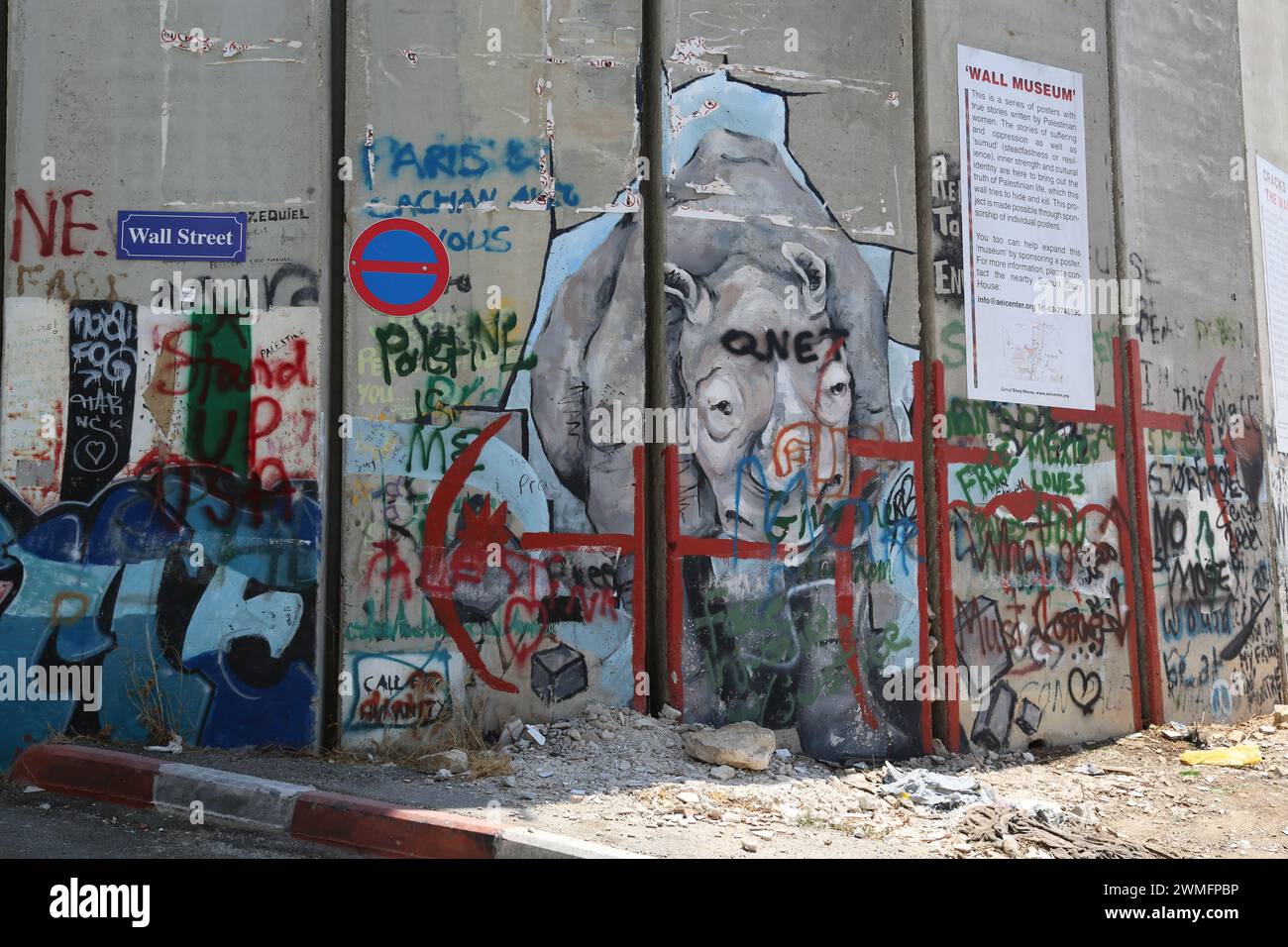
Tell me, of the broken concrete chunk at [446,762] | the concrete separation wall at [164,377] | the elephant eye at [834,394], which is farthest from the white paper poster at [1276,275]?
the concrete separation wall at [164,377]

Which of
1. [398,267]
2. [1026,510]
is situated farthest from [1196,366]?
[398,267]

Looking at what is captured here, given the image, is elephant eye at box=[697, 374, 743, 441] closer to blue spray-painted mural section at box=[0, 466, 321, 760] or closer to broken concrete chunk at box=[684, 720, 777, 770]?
broken concrete chunk at box=[684, 720, 777, 770]

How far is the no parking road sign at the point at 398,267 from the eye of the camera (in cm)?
757

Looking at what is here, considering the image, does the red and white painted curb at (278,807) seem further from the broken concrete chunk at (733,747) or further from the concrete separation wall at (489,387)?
the broken concrete chunk at (733,747)

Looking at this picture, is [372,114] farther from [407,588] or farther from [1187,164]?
[1187,164]

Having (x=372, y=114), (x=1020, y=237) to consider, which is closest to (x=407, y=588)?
(x=372, y=114)

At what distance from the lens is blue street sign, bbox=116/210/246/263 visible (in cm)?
743

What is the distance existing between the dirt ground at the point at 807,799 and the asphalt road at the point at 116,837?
64 centimetres

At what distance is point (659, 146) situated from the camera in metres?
8.03

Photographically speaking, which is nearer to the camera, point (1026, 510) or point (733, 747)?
point (733, 747)

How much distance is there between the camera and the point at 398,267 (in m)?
7.61

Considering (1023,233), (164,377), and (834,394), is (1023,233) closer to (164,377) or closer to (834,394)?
(834,394)

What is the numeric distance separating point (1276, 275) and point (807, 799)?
7695 mm

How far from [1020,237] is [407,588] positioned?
540 cm
